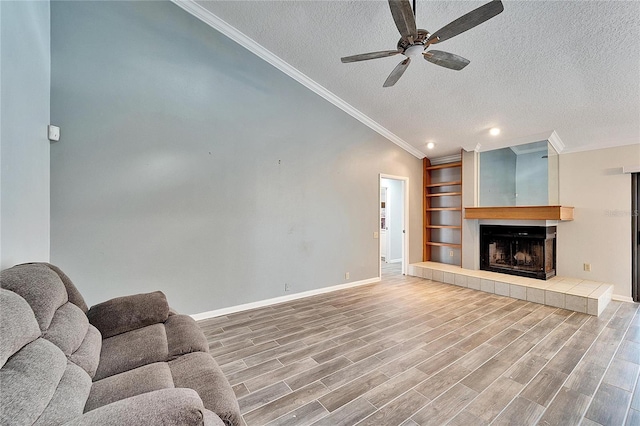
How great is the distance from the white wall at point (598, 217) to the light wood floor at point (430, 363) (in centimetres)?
61

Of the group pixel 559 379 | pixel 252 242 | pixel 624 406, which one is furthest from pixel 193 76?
pixel 624 406

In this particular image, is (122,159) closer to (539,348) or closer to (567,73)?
(539,348)

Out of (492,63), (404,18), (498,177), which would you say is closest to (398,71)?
(404,18)

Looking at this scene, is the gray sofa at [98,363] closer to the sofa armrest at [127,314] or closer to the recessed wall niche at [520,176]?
the sofa armrest at [127,314]

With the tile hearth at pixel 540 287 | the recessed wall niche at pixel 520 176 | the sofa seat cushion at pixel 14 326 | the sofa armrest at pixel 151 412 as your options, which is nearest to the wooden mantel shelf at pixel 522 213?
the recessed wall niche at pixel 520 176

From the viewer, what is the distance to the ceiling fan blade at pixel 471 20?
176cm

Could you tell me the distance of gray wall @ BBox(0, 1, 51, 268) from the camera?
166cm

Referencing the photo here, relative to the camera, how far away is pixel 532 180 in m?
4.54

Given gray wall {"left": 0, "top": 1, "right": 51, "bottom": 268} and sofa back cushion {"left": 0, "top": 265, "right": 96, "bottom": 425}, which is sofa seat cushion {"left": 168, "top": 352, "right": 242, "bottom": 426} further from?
gray wall {"left": 0, "top": 1, "right": 51, "bottom": 268}

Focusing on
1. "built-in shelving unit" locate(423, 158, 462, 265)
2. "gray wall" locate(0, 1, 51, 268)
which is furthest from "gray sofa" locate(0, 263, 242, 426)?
"built-in shelving unit" locate(423, 158, 462, 265)

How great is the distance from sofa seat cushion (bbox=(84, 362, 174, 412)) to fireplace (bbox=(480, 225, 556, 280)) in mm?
5473

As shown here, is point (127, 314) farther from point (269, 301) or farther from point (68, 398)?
point (269, 301)

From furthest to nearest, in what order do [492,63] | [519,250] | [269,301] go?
[519,250], [269,301], [492,63]

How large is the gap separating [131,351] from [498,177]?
5.96m
